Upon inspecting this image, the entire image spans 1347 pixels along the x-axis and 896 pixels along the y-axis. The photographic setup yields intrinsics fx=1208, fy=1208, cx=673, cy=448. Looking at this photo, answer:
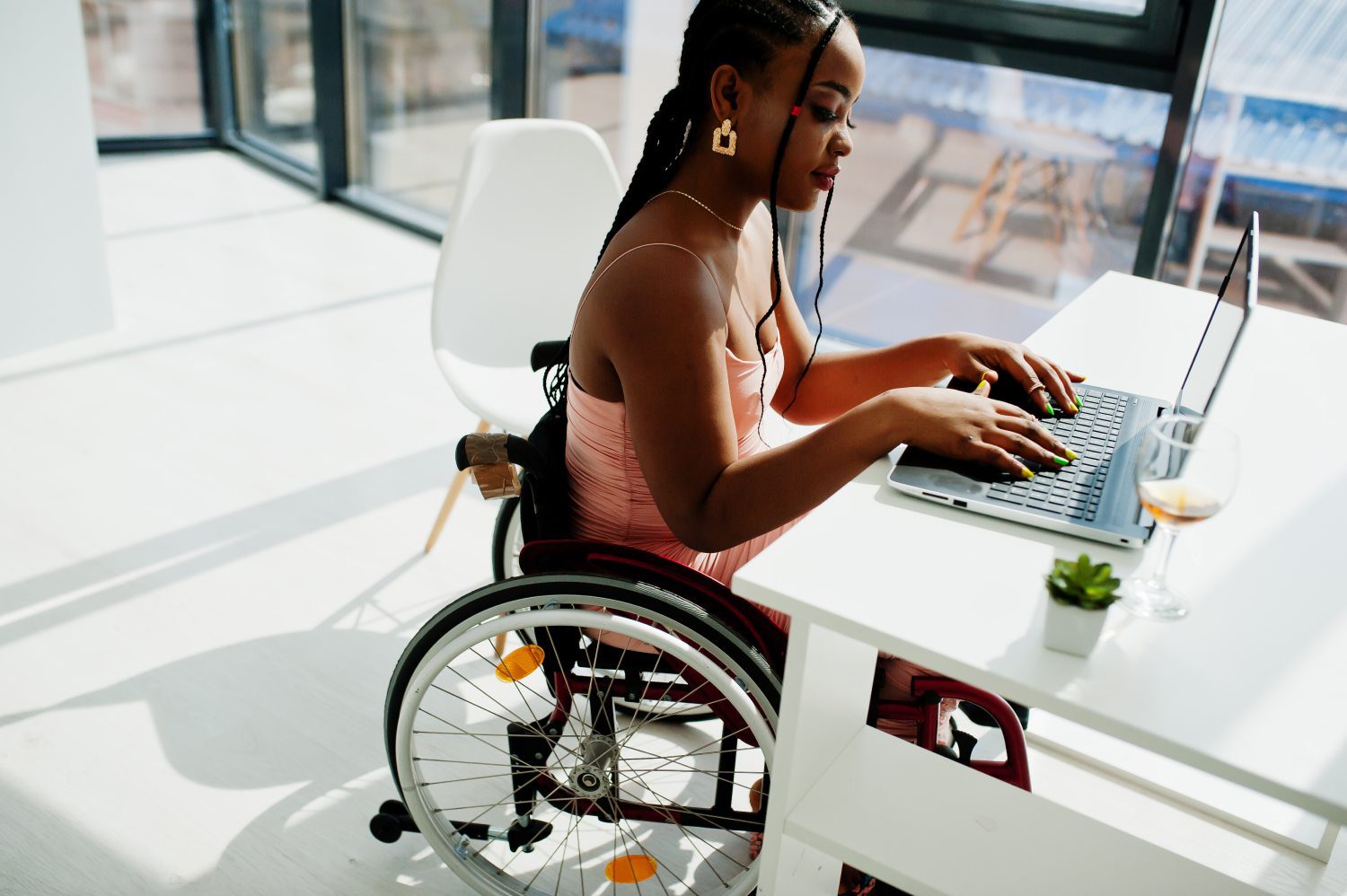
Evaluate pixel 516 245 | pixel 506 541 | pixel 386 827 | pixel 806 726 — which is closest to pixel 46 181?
pixel 516 245

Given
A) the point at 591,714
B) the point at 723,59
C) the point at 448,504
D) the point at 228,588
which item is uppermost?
the point at 723,59

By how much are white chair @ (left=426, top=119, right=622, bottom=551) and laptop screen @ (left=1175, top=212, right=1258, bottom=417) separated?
3.74 feet

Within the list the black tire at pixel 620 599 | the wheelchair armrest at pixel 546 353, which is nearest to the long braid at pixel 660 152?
the wheelchair armrest at pixel 546 353

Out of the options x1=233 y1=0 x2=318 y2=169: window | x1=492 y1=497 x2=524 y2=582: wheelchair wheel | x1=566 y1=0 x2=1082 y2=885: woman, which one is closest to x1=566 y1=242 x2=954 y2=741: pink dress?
x1=566 y1=0 x2=1082 y2=885: woman

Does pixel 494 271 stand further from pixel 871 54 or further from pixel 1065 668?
pixel 1065 668

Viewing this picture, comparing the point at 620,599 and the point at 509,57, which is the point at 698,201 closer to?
the point at 620,599

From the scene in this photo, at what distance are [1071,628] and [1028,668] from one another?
0.05 metres

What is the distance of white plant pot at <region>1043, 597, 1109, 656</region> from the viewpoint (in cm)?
100

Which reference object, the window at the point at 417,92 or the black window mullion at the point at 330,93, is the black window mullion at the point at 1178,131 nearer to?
the window at the point at 417,92

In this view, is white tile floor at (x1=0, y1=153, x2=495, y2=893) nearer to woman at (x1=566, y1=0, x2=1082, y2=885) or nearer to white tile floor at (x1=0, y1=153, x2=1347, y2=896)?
white tile floor at (x1=0, y1=153, x2=1347, y2=896)

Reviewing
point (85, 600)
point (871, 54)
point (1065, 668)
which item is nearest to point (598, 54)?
point (871, 54)

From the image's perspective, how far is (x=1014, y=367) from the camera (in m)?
1.51

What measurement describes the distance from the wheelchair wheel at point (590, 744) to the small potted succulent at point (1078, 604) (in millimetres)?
362

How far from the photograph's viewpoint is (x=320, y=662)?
2.11 metres
